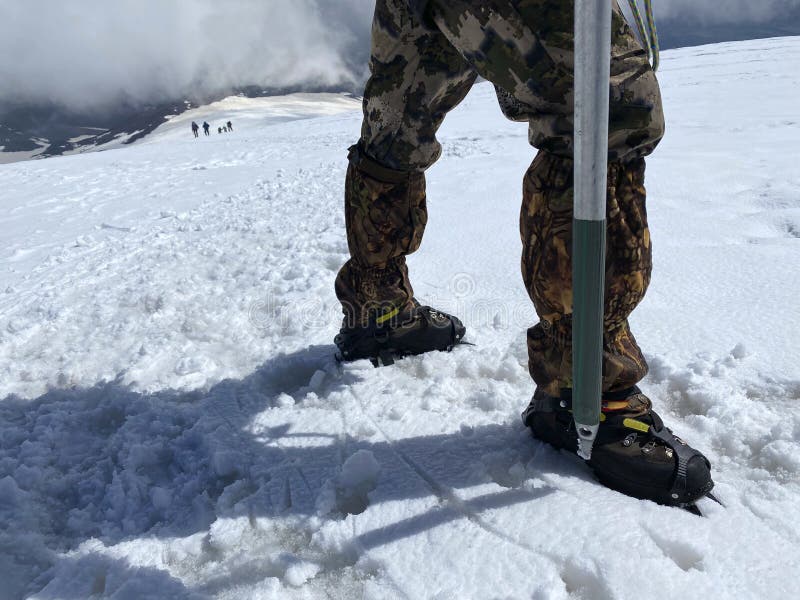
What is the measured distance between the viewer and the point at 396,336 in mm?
1676

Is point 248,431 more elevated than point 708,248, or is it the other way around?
point 708,248

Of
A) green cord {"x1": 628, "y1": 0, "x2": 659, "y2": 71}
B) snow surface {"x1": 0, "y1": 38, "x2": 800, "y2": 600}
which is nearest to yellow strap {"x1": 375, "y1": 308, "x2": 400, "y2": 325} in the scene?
snow surface {"x1": 0, "y1": 38, "x2": 800, "y2": 600}

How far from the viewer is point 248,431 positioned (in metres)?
1.37

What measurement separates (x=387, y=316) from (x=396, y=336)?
66 mm

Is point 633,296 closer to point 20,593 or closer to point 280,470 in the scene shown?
point 280,470

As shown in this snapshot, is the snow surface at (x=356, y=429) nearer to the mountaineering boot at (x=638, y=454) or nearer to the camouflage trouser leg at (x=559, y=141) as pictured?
the mountaineering boot at (x=638, y=454)

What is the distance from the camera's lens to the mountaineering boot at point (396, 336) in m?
1.66

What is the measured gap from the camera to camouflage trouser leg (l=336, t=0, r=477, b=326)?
1345 mm

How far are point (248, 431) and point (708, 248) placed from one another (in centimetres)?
193

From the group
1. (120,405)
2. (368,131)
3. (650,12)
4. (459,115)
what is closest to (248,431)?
(120,405)

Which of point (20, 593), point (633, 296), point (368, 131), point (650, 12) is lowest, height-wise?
point (20, 593)

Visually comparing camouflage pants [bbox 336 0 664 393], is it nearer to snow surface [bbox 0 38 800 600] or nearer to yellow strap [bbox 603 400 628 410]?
yellow strap [bbox 603 400 628 410]

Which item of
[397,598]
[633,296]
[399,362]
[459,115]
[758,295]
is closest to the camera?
[397,598]

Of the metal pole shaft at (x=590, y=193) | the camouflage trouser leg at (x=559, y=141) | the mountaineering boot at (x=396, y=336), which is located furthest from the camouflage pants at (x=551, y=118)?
the mountaineering boot at (x=396, y=336)
